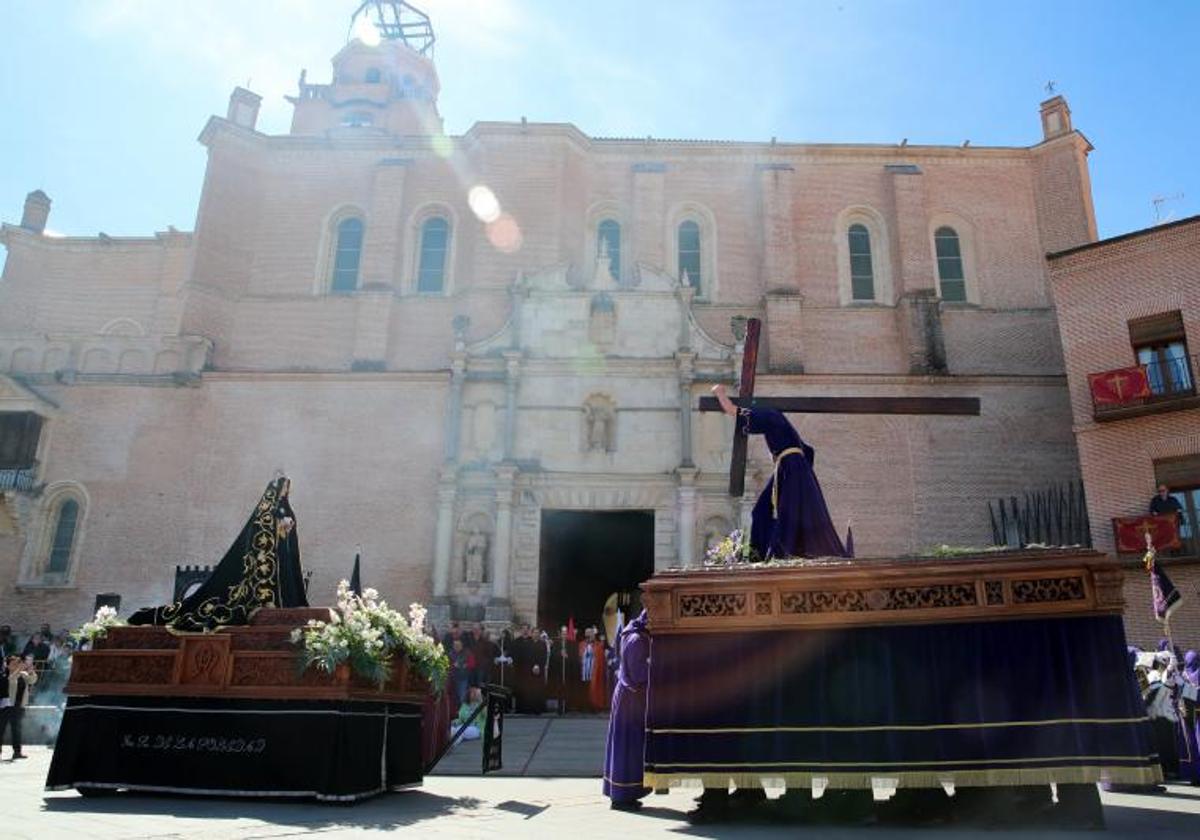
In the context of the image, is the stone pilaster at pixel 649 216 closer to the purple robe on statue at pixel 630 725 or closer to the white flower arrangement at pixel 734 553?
the white flower arrangement at pixel 734 553

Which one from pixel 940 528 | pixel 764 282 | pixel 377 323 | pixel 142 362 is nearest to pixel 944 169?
pixel 764 282

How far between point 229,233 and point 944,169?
68.6 feet

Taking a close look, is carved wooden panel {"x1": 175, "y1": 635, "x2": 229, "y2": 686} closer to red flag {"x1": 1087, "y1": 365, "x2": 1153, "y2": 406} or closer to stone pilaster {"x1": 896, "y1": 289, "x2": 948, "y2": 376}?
red flag {"x1": 1087, "y1": 365, "x2": 1153, "y2": 406}

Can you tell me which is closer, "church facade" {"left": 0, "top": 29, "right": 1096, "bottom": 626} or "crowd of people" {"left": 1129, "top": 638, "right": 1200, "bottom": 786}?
"crowd of people" {"left": 1129, "top": 638, "right": 1200, "bottom": 786}

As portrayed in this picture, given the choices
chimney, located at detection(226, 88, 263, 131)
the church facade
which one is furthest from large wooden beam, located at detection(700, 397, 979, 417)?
chimney, located at detection(226, 88, 263, 131)

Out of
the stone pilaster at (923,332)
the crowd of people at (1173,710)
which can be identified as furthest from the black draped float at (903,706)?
the stone pilaster at (923,332)

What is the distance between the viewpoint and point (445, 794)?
7473mm

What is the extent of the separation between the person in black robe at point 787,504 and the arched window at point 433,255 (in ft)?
62.6

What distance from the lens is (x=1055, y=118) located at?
25688mm

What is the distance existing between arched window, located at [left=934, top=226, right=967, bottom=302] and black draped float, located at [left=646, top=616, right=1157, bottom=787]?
21.1 metres

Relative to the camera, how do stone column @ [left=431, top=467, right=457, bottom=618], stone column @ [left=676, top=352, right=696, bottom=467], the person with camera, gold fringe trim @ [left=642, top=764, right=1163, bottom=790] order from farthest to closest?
1. stone column @ [left=676, top=352, right=696, bottom=467]
2. stone column @ [left=431, top=467, right=457, bottom=618]
3. the person with camera
4. gold fringe trim @ [left=642, top=764, right=1163, bottom=790]

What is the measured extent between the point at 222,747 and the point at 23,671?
27.7ft

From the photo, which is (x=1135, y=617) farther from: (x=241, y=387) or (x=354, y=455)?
(x=241, y=387)

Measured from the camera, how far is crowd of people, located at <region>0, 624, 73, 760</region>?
11.8m
